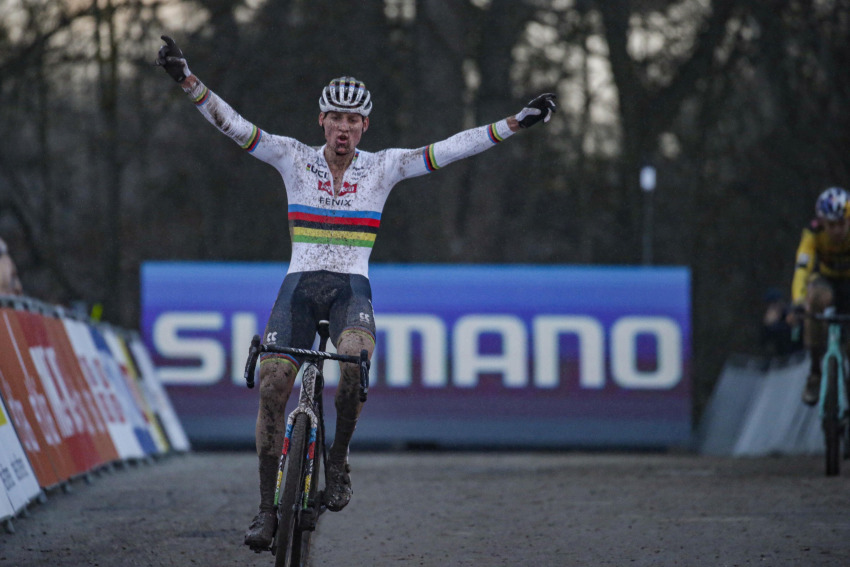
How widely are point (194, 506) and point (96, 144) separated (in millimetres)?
18439

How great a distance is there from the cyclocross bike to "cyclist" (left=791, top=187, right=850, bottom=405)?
0.18 meters

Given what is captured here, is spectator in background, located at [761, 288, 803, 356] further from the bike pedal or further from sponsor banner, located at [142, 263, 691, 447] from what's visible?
the bike pedal

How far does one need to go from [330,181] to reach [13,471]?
3.26 metres

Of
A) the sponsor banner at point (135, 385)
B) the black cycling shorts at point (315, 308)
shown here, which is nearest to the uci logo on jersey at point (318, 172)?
the black cycling shorts at point (315, 308)

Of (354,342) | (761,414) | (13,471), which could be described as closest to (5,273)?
(13,471)

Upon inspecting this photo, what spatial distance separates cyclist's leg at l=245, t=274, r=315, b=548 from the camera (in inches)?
287

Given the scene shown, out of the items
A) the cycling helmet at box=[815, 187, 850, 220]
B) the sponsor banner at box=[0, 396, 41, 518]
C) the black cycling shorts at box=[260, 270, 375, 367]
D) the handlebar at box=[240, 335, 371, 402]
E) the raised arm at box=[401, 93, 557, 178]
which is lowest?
the sponsor banner at box=[0, 396, 41, 518]

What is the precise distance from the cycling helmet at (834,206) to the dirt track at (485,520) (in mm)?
2283

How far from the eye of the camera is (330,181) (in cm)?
792

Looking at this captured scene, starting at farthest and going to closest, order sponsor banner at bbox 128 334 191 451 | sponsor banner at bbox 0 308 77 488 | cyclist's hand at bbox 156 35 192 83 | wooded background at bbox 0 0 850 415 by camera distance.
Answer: wooded background at bbox 0 0 850 415 → sponsor banner at bbox 128 334 191 451 → sponsor banner at bbox 0 308 77 488 → cyclist's hand at bbox 156 35 192 83

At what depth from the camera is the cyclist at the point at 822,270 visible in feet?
42.2

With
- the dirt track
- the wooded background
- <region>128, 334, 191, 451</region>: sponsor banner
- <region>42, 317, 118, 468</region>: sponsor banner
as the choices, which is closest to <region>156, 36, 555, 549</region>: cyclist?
the dirt track

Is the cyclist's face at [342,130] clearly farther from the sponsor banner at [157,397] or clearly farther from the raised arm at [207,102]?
the sponsor banner at [157,397]

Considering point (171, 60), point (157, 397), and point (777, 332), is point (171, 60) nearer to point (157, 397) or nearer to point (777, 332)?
point (157, 397)
